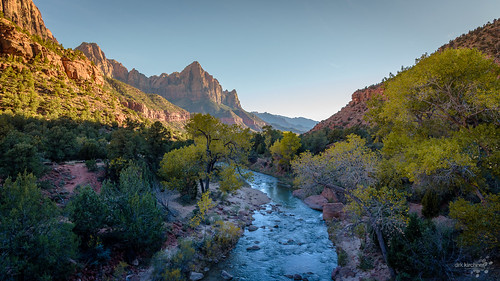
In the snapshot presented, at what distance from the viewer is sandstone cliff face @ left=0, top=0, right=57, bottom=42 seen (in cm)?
9400

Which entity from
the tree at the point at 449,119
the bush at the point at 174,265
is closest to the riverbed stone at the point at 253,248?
the bush at the point at 174,265

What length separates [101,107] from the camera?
205 feet

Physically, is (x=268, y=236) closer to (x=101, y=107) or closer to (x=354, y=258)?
(x=354, y=258)

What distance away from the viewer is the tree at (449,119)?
369 inches

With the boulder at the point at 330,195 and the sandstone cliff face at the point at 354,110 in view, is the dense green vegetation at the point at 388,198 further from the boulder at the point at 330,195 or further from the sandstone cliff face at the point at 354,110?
the sandstone cliff face at the point at 354,110

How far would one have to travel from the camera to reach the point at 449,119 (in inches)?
448

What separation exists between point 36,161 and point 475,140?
86.5 feet

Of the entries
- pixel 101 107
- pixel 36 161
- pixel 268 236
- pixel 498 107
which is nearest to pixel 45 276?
pixel 36 161

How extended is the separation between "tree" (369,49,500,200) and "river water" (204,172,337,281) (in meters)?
7.74

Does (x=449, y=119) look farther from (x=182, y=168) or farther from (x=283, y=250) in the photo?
(x=182, y=168)

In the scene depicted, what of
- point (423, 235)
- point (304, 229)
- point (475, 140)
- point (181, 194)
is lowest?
point (304, 229)

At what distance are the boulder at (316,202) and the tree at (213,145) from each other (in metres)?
10.7

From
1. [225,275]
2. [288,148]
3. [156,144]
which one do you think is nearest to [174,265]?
[225,275]

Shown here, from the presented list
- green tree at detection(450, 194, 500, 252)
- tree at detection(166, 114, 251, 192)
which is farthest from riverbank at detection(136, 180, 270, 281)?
green tree at detection(450, 194, 500, 252)
